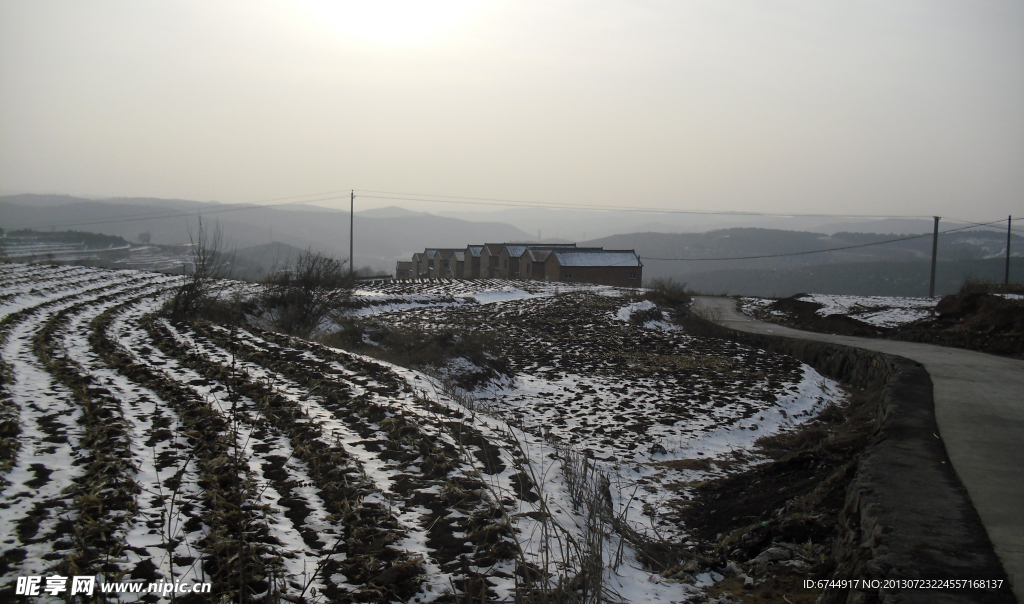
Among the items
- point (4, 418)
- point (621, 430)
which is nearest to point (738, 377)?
point (621, 430)

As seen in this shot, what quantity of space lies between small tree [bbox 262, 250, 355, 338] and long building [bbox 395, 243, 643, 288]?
124ft

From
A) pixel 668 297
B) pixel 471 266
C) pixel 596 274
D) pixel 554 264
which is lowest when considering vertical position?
pixel 668 297

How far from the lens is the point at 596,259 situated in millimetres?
62719

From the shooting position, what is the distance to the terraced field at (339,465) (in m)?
3.89

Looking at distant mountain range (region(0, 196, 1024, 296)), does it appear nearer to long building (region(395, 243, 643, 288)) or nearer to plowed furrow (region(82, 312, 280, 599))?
long building (region(395, 243, 643, 288))

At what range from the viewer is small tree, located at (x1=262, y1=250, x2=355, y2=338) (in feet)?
63.0

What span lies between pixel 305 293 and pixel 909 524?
60.9 feet

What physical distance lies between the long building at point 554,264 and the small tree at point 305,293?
37.7m

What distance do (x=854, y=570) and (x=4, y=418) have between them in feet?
27.3

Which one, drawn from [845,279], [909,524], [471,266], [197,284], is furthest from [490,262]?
[845,279]

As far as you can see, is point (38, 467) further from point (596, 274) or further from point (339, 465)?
point (596, 274)

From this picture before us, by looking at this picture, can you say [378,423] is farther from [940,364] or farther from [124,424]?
[940,364]

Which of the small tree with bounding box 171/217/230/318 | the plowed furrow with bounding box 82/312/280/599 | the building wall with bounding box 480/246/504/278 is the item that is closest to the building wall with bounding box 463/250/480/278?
the building wall with bounding box 480/246/504/278

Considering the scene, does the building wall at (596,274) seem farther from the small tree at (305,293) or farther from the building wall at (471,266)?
the small tree at (305,293)
